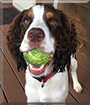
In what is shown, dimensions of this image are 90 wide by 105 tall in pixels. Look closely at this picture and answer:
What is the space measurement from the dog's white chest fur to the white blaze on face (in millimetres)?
443

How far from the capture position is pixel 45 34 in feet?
3.47

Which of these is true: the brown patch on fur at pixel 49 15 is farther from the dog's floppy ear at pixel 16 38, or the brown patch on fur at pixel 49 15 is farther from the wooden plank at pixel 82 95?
the wooden plank at pixel 82 95

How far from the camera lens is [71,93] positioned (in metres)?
2.06

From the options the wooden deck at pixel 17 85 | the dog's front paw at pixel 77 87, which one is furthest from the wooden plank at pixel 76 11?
the dog's front paw at pixel 77 87

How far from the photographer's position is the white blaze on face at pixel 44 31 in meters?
1.06

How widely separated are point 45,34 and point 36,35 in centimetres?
9

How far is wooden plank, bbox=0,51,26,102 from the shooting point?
196 centimetres

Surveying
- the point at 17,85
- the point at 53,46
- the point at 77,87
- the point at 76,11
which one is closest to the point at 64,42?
the point at 53,46

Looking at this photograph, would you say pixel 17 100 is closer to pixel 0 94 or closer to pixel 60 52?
pixel 0 94

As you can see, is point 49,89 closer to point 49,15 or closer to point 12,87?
point 49,15

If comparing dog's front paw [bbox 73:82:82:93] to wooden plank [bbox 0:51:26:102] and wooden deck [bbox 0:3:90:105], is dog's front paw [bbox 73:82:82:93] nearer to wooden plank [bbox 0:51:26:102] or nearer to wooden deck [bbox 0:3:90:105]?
wooden deck [bbox 0:3:90:105]

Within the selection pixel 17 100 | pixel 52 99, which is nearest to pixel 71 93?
pixel 52 99

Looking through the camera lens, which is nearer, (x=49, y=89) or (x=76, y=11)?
(x=49, y=89)

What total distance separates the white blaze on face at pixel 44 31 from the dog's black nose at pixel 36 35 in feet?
0.13
